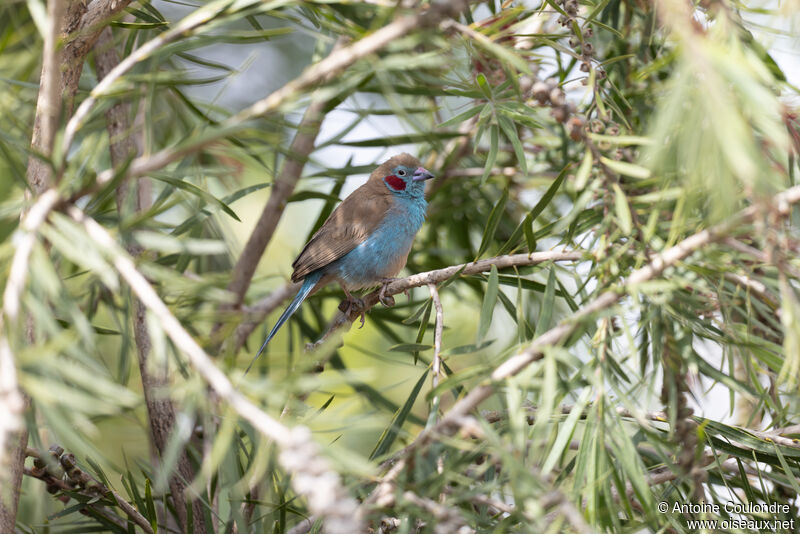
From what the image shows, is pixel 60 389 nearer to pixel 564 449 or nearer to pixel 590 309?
pixel 590 309

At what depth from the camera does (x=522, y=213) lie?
11.6ft

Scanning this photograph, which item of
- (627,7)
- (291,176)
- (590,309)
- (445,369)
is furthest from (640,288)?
(291,176)

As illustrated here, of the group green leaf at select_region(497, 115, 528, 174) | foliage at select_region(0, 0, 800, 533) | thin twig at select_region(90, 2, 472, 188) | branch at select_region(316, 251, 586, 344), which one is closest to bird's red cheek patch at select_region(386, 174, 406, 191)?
foliage at select_region(0, 0, 800, 533)

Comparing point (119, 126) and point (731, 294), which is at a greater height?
point (119, 126)

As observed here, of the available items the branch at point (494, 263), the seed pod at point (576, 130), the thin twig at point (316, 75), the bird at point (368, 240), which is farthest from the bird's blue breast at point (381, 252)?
the thin twig at point (316, 75)

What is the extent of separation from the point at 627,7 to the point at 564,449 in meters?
1.61

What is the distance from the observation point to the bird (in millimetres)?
3553

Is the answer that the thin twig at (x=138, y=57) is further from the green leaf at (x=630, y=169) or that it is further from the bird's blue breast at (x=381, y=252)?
the bird's blue breast at (x=381, y=252)

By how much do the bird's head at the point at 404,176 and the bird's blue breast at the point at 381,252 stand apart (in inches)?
4.2

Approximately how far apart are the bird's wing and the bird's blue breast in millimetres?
54

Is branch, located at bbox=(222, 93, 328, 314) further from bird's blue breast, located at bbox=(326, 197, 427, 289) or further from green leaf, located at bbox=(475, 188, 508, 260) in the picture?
green leaf, located at bbox=(475, 188, 508, 260)

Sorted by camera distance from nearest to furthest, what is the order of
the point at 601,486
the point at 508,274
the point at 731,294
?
the point at 601,486
the point at 731,294
the point at 508,274

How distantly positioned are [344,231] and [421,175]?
0.47 meters

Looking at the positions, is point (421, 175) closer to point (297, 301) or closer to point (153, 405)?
point (297, 301)
